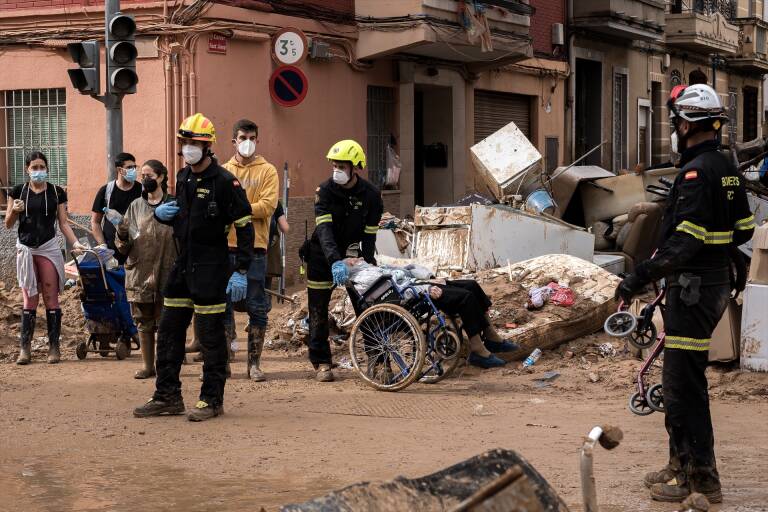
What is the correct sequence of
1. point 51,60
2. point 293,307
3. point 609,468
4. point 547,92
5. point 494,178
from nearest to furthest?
1. point 609,468
2. point 293,307
3. point 51,60
4. point 494,178
5. point 547,92

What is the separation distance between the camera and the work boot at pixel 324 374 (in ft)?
32.2

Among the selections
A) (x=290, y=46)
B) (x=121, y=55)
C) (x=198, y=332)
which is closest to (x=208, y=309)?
(x=198, y=332)

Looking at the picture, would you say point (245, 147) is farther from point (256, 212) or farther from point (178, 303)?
point (178, 303)

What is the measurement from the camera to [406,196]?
1961 cm

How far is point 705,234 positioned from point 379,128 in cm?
1354

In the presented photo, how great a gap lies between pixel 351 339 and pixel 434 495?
5.17 meters

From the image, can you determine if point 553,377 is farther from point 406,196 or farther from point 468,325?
point 406,196

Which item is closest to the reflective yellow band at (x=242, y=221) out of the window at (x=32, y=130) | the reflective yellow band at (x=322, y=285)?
the reflective yellow band at (x=322, y=285)

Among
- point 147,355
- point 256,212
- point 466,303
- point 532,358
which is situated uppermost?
point 256,212

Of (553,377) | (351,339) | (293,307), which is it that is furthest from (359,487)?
(293,307)

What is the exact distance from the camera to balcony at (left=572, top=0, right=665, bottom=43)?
83.8 ft

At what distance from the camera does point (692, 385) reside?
6.05m

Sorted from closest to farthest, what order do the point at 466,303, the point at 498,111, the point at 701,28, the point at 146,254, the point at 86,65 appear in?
the point at 466,303
the point at 146,254
the point at 86,65
the point at 498,111
the point at 701,28

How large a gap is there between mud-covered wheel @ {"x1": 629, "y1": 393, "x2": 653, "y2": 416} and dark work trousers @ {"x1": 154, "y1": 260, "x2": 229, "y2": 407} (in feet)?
9.14
